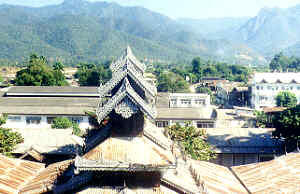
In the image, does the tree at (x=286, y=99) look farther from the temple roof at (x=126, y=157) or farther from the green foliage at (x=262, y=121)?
the temple roof at (x=126, y=157)

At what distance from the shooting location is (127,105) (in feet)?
57.2

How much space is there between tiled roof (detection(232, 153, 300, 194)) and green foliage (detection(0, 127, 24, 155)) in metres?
20.8

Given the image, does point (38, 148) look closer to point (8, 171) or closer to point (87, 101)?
point (8, 171)

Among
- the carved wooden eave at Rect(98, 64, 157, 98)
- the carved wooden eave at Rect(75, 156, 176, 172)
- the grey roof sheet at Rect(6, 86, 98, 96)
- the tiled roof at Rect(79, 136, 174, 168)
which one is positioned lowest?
the carved wooden eave at Rect(75, 156, 176, 172)

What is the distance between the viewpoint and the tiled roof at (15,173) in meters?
22.5

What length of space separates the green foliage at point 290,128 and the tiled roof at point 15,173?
2440cm

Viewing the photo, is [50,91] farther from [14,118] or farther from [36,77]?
[36,77]

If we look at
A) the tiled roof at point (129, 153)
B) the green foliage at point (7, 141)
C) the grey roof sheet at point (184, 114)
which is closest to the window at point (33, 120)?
the grey roof sheet at point (184, 114)

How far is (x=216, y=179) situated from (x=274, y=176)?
163 inches

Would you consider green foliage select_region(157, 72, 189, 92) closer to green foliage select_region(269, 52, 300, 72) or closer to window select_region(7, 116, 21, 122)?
window select_region(7, 116, 21, 122)

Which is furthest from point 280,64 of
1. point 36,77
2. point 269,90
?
point 36,77

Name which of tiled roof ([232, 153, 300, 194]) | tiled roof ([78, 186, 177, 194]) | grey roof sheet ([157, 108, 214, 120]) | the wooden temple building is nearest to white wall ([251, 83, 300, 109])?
grey roof sheet ([157, 108, 214, 120])

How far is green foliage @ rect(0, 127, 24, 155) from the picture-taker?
112 feet

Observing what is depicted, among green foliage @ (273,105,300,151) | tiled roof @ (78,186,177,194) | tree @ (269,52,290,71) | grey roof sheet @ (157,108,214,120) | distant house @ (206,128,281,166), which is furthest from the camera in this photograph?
tree @ (269,52,290,71)
